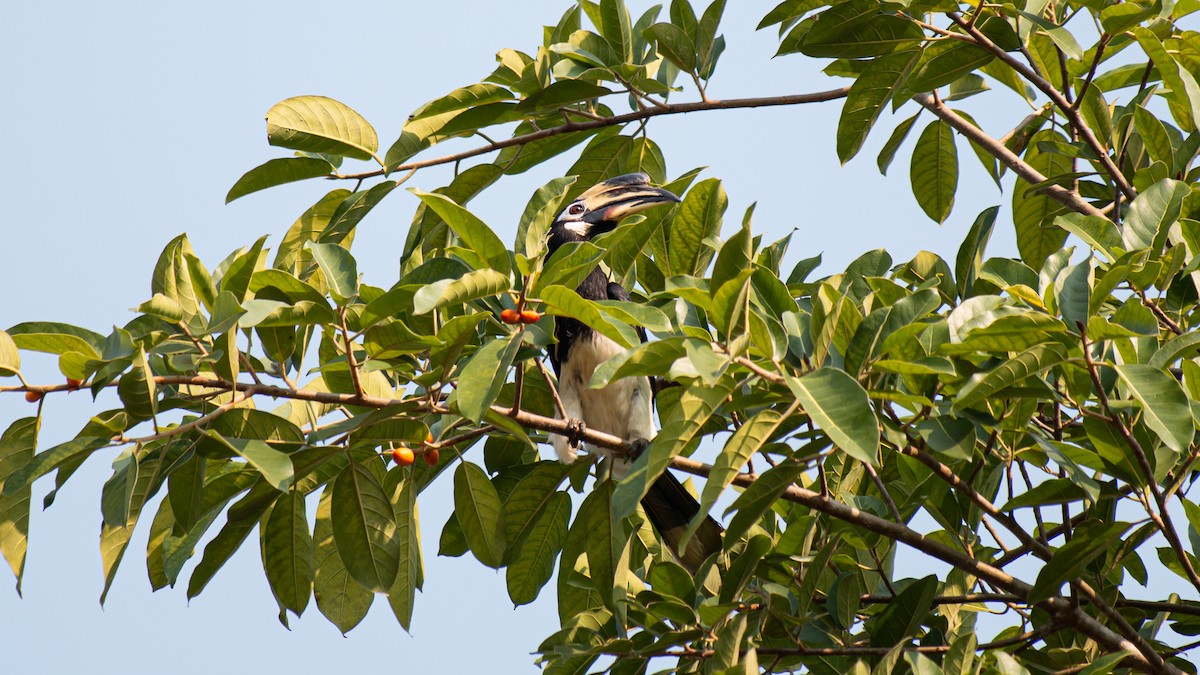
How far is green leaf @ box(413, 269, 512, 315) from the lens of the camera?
5.78 feet

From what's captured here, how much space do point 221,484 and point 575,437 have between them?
727mm

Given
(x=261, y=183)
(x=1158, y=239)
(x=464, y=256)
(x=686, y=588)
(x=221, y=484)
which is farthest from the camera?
(x=261, y=183)

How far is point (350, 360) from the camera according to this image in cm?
208

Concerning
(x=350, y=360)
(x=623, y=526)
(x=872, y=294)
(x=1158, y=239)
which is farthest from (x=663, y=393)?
(x=1158, y=239)

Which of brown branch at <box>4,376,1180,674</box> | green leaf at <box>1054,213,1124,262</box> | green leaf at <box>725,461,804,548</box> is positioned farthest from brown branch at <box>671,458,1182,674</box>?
green leaf at <box>1054,213,1124,262</box>

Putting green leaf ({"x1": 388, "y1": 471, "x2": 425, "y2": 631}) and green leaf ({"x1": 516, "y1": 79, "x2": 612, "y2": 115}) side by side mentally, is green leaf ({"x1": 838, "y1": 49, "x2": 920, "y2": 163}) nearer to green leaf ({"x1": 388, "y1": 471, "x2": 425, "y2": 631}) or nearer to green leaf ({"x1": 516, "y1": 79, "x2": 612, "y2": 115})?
green leaf ({"x1": 516, "y1": 79, "x2": 612, "y2": 115})

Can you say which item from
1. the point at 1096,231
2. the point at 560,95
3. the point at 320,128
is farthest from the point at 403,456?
the point at 1096,231

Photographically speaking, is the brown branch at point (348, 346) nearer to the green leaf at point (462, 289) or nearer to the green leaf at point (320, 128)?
the green leaf at point (462, 289)

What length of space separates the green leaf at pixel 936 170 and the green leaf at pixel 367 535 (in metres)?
1.85

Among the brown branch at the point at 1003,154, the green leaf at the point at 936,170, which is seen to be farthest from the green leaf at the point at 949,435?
the green leaf at the point at 936,170

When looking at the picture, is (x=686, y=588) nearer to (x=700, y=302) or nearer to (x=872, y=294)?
(x=872, y=294)

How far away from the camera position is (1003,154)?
298 centimetres

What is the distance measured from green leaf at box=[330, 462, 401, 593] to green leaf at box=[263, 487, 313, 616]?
0.13 meters

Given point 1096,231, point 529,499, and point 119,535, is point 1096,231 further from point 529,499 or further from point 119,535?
point 119,535
